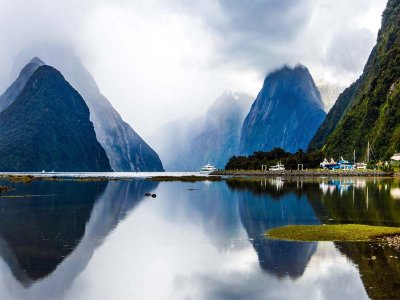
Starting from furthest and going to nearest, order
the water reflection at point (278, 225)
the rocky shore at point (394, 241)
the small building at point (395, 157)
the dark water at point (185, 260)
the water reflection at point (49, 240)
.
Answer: the small building at point (395, 157)
the rocky shore at point (394, 241)
the water reflection at point (278, 225)
the water reflection at point (49, 240)
the dark water at point (185, 260)

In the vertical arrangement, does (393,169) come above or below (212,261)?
above

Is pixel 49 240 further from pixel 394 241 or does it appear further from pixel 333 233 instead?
pixel 394 241

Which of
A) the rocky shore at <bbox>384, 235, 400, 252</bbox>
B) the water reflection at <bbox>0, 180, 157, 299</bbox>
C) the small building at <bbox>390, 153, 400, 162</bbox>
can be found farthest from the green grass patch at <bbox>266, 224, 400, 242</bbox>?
the small building at <bbox>390, 153, 400, 162</bbox>

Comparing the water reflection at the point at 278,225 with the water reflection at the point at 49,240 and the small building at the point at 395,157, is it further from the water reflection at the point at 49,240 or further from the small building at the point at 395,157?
the small building at the point at 395,157

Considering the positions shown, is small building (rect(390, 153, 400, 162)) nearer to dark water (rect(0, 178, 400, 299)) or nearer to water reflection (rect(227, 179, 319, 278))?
water reflection (rect(227, 179, 319, 278))

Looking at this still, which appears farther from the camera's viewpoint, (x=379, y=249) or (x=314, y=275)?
(x=379, y=249)

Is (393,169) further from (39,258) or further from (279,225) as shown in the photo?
(39,258)

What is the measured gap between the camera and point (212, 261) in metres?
35.8

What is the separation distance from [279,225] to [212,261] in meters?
18.9

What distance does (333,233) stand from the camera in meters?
44.4

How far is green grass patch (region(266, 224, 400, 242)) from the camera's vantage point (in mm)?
42438

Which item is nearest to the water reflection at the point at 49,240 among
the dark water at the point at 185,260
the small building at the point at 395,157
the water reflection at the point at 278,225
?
the dark water at the point at 185,260

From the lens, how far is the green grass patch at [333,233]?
42438 millimetres

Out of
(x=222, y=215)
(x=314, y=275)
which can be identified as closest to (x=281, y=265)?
(x=314, y=275)
